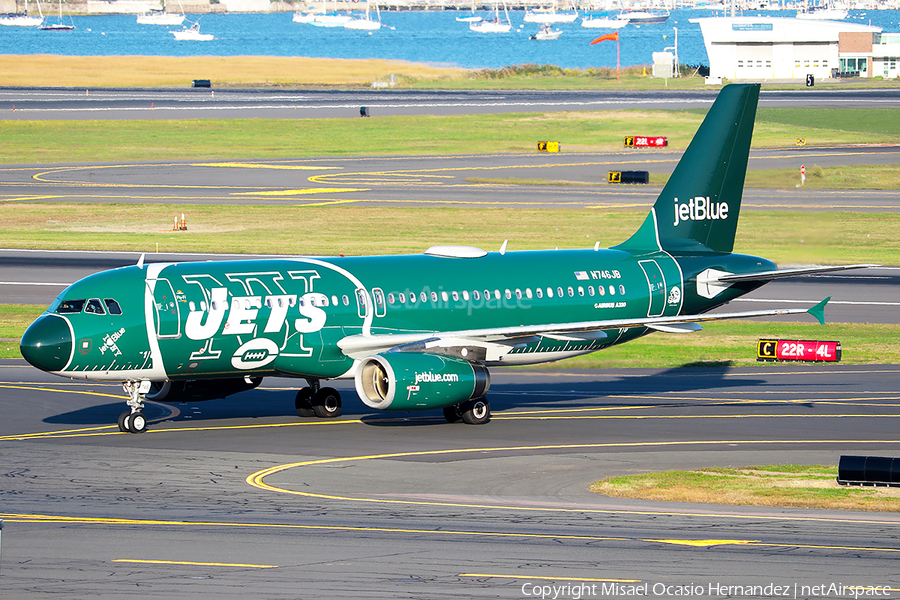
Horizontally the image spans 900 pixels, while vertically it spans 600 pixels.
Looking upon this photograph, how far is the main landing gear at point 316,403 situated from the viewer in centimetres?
A: 4206

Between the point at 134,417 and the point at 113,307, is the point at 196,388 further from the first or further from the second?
the point at 113,307

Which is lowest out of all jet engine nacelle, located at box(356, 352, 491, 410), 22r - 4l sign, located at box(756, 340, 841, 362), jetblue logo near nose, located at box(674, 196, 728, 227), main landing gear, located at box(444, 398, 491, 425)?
22r - 4l sign, located at box(756, 340, 841, 362)

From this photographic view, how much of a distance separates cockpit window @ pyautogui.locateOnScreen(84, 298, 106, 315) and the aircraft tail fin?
1939 cm

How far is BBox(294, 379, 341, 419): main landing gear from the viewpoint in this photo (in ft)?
138

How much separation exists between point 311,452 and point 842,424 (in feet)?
55.3

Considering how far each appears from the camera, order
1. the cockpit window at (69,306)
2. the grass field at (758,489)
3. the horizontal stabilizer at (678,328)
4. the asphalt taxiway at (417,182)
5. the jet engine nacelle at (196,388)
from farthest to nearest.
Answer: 1. the asphalt taxiway at (417,182)
2. the horizontal stabilizer at (678,328)
3. the jet engine nacelle at (196,388)
4. the cockpit window at (69,306)
5. the grass field at (758,489)

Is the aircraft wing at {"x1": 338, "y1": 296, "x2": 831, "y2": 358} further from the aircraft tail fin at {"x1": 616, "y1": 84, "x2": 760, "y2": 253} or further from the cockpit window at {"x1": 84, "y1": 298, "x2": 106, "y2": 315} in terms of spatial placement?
the cockpit window at {"x1": 84, "y1": 298, "x2": 106, "y2": 315}

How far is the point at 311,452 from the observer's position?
36375 millimetres

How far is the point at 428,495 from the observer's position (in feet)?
102

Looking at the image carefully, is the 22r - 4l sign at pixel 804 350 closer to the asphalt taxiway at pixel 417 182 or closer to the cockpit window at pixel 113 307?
the cockpit window at pixel 113 307

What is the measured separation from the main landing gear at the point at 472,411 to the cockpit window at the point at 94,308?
1105cm

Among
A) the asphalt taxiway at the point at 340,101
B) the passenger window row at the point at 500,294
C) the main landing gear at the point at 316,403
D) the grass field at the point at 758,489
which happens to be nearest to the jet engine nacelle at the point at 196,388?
the main landing gear at the point at 316,403

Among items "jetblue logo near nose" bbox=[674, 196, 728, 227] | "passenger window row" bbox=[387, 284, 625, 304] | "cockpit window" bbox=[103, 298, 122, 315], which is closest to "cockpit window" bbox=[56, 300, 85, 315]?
"cockpit window" bbox=[103, 298, 122, 315]

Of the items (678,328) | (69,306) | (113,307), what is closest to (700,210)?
(678,328)
